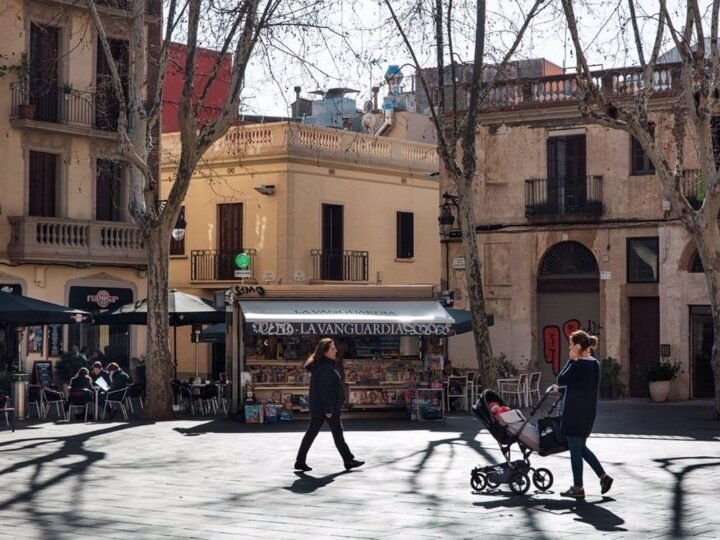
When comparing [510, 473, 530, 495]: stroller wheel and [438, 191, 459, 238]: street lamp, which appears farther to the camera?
[438, 191, 459, 238]: street lamp

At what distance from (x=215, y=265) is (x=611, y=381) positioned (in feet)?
45.5

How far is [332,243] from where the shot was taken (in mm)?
44969

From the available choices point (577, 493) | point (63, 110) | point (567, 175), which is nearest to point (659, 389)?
point (567, 175)

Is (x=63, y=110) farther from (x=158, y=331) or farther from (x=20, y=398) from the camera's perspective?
(x=20, y=398)

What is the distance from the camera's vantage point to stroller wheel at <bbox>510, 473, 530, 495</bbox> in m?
14.6

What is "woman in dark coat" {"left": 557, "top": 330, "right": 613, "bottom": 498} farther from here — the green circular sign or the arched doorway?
the green circular sign

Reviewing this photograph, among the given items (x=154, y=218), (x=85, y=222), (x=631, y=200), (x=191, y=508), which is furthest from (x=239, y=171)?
(x=191, y=508)

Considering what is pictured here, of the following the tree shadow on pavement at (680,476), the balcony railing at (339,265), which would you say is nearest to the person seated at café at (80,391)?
the tree shadow on pavement at (680,476)

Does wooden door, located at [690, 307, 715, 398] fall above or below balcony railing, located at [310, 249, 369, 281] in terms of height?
below

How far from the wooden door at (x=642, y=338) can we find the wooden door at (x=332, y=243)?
36.6ft

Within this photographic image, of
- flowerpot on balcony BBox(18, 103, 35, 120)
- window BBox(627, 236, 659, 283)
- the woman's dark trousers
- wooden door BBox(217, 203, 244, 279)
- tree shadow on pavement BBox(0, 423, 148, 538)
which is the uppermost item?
flowerpot on balcony BBox(18, 103, 35, 120)

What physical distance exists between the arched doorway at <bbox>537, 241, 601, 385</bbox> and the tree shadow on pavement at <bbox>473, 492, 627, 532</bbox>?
23.2 meters

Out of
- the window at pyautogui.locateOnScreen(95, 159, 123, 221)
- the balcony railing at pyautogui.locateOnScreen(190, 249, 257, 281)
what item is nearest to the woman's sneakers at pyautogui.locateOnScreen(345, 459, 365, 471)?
the window at pyautogui.locateOnScreen(95, 159, 123, 221)

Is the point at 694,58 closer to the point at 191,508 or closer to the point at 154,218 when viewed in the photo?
the point at 154,218
